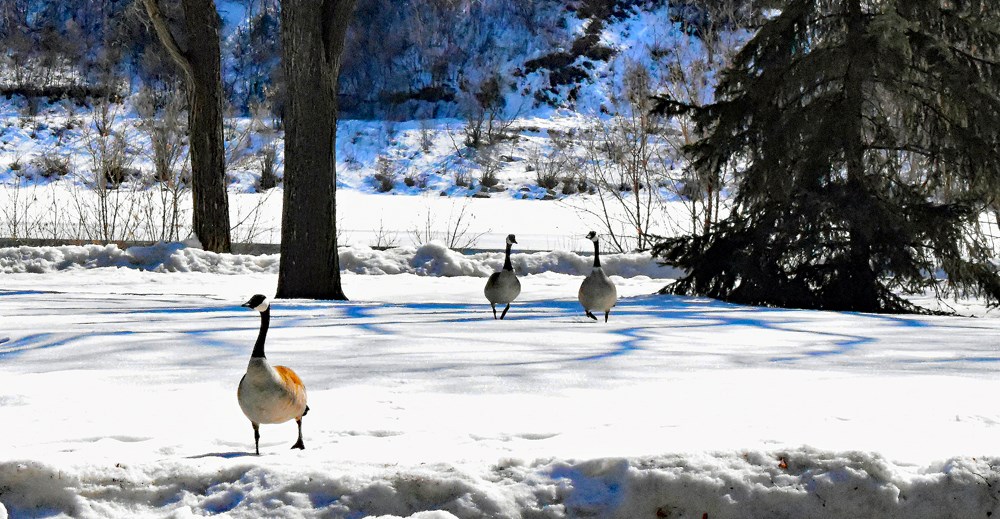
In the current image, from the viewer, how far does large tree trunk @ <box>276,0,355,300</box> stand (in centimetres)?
992

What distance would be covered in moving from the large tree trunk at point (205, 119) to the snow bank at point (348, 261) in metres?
0.60

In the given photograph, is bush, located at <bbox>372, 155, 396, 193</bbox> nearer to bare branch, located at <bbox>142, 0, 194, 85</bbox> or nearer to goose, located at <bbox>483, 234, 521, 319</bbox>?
bare branch, located at <bbox>142, 0, 194, 85</bbox>

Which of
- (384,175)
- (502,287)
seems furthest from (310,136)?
(384,175)

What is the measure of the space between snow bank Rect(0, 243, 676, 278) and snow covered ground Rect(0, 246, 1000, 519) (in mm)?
6108

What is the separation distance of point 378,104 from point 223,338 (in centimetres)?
3341

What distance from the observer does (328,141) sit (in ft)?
33.1

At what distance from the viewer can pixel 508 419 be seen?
4.11m

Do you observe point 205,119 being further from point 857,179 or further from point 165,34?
point 857,179

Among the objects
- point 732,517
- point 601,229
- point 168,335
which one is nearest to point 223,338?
point 168,335

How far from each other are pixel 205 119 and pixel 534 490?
39.1ft

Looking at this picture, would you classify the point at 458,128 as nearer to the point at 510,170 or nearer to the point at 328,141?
the point at 510,170

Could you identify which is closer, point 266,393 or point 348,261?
point 266,393

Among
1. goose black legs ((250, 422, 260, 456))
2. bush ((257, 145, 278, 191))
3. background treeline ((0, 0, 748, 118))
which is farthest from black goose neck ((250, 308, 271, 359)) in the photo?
background treeline ((0, 0, 748, 118))

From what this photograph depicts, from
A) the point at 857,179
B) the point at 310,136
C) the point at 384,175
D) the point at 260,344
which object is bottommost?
the point at 260,344
